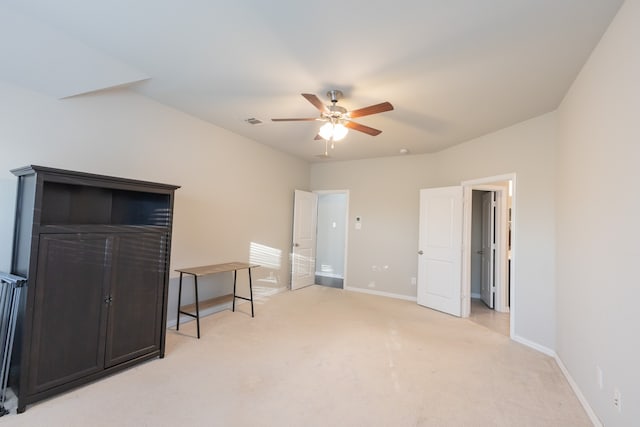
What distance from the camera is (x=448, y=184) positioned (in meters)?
4.99

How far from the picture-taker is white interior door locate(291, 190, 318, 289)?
5930 mm

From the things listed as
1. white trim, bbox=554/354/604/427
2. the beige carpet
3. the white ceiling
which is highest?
the white ceiling

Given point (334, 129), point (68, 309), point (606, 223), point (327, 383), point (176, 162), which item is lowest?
point (327, 383)

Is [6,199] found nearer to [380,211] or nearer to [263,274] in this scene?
[263,274]

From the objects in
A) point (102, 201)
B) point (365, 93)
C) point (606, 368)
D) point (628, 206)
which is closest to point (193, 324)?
point (102, 201)

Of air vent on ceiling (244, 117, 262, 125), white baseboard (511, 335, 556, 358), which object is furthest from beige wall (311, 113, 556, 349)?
air vent on ceiling (244, 117, 262, 125)

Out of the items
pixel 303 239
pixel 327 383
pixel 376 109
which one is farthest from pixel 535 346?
pixel 303 239

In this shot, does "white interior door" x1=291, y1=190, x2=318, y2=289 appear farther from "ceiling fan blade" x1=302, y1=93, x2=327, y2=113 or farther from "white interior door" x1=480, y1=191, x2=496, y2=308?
"ceiling fan blade" x1=302, y1=93, x2=327, y2=113

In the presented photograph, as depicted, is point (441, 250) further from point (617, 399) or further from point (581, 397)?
point (617, 399)

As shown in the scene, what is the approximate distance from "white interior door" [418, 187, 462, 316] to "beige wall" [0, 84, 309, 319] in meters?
2.53

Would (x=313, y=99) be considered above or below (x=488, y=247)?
above

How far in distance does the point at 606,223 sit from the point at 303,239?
4.72 metres

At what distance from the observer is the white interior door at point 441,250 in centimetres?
458

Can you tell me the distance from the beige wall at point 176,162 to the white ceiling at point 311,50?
0.23 m
